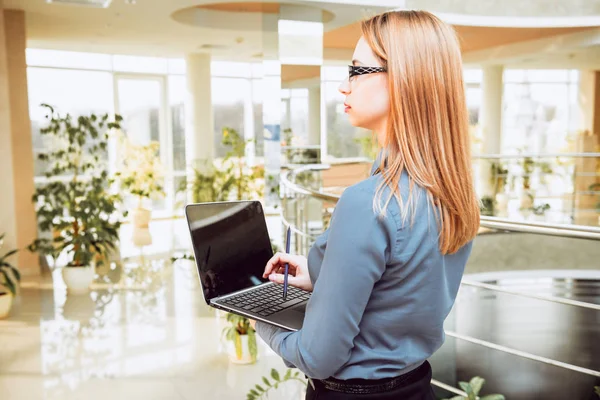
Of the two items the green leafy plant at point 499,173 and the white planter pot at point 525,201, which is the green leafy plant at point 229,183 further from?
the white planter pot at point 525,201

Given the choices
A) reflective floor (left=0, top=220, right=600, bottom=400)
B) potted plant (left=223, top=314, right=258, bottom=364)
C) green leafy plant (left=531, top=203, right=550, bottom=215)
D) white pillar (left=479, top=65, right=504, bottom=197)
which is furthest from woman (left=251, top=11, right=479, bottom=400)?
white pillar (left=479, top=65, right=504, bottom=197)

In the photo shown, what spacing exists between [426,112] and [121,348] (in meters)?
3.44

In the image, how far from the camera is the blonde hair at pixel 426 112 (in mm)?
819

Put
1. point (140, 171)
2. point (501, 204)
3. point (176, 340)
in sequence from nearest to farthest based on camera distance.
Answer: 1. point (176, 340)
2. point (140, 171)
3. point (501, 204)

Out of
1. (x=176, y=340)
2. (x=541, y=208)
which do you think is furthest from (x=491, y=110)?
(x=176, y=340)

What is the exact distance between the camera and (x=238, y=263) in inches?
42.2

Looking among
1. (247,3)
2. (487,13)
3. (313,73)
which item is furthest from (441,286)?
(487,13)

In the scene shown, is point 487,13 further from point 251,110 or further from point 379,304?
point 379,304

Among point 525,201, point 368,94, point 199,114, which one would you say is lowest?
point 525,201

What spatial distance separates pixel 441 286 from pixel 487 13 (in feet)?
22.0

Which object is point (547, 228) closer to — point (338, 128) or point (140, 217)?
point (338, 128)

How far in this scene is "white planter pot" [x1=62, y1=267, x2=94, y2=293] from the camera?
17.1ft

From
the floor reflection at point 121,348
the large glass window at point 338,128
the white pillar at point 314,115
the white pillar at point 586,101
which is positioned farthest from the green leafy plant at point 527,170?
the floor reflection at point 121,348

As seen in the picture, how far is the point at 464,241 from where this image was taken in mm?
861
